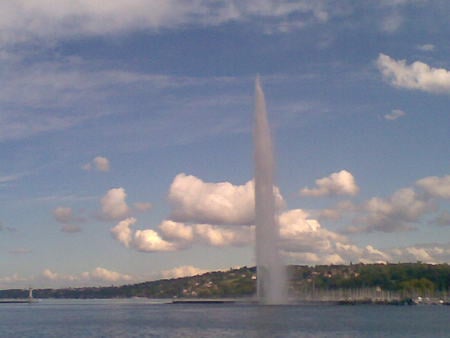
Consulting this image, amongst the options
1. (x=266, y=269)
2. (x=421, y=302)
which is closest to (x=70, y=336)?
(x=266, y=269)

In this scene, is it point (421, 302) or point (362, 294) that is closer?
point (421, 302)

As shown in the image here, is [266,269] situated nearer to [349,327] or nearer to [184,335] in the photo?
[349,327]

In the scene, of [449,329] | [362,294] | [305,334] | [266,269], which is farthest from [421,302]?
[305,334]

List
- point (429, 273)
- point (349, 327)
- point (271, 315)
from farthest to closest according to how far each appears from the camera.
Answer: point (429, 273)
point (271, 315)
point (349, 327)

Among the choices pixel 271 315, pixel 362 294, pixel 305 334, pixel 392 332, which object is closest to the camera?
pixel 305 334

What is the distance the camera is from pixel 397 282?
18162 cm

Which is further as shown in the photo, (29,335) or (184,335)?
Result: (29,335)

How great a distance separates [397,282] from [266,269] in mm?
87873

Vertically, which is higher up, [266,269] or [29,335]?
[266,269]

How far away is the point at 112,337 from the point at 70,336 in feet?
17.0

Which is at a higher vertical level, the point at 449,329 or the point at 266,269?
the point at 266,269

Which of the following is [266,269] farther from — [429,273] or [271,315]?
[429,273]

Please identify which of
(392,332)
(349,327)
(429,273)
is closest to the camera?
(392,332)

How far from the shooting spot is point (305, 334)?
61.2 metres
